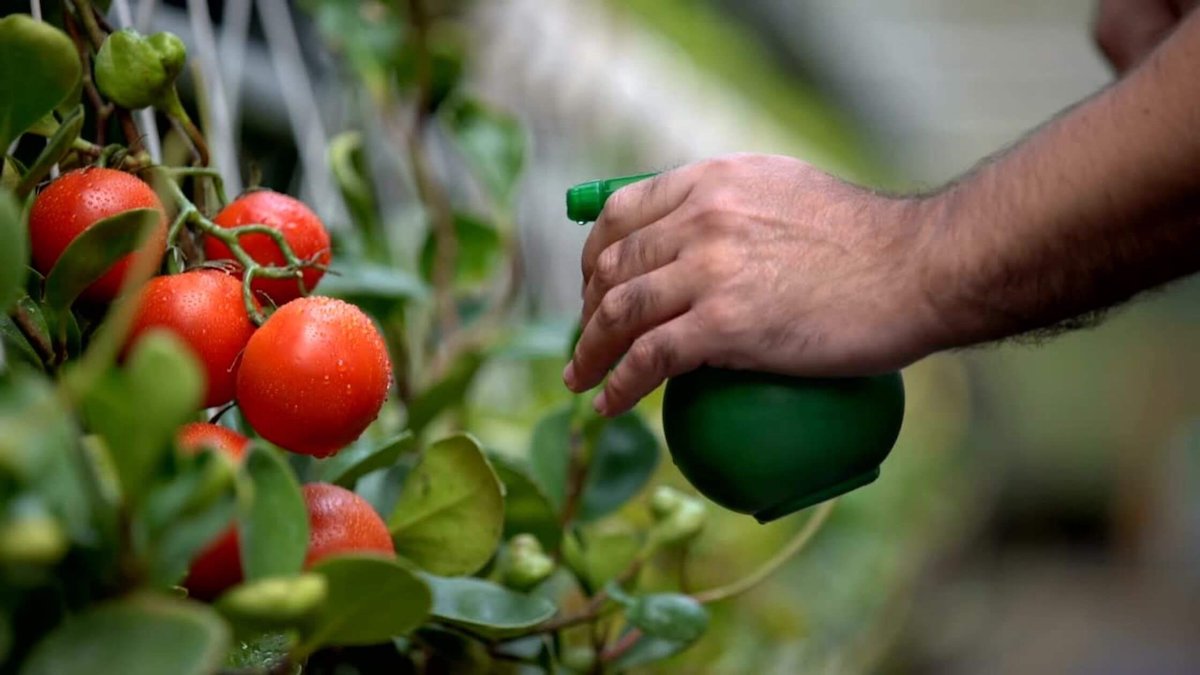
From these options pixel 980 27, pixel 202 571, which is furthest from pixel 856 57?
pixel 202 571

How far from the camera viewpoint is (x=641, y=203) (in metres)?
0.51

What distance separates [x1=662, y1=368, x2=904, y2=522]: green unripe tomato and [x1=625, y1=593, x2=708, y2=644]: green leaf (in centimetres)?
8

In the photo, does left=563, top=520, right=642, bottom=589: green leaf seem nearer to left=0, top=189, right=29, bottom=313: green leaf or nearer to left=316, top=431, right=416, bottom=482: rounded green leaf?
left=316, top=431, right=416, bottom=482: rounded green leaf

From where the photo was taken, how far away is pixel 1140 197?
45 cm

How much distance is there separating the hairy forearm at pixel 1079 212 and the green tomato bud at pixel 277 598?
10.6 inches

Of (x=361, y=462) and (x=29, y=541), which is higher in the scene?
(x=29, y=541)

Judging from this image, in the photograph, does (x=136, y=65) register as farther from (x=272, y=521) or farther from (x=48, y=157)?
(x=272, y=521)

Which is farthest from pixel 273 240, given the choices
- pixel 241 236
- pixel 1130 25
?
pixel 1130 25

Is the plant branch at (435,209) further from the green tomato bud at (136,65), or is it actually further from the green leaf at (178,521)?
the green leaf at (178,521)

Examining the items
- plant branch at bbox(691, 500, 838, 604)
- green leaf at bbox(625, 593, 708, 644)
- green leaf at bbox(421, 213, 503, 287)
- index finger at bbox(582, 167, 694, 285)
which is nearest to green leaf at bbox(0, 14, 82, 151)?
index finger at bbox(582, 167, 694, 285)

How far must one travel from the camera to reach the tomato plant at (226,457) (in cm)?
30

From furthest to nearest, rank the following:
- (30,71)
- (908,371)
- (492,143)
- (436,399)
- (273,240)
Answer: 1. (908,371)
2. (492,143)
3. (436,399)
4. (273,240)
5. (30,71)

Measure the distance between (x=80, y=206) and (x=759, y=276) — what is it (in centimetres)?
25

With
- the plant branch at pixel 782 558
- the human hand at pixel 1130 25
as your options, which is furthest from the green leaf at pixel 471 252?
the human hand at pixel 1130 25
